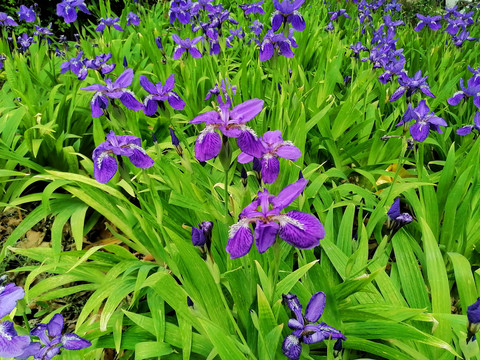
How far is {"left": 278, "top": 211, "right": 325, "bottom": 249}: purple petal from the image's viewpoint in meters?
0.87

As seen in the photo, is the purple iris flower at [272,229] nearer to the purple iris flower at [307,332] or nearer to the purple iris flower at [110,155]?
the purple iris flower at [307,332]

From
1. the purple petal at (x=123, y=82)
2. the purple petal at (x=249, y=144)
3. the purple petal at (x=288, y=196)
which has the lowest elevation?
the purple petal at (x=288, y=196)

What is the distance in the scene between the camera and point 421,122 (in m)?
1.71

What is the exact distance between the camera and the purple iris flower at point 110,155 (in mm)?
1274

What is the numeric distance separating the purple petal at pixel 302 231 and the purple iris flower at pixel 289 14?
1.53 m

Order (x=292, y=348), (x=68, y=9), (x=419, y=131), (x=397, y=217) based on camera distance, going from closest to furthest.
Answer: (x=292, y=348) → (x=397, y=217) → (x=419, y=131) → (x=68, y=9)

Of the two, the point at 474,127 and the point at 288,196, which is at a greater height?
the point at 288,196

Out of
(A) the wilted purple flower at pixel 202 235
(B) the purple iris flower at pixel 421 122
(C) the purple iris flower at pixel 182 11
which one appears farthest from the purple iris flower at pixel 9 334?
(C) the purple iris flower at pixel 182 11

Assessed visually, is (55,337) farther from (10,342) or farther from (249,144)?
(249,144)

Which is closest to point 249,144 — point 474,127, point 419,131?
point 419,131

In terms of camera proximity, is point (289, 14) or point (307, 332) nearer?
point (307, 332)

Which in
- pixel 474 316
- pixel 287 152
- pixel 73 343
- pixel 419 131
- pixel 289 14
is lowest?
pixel 73 343

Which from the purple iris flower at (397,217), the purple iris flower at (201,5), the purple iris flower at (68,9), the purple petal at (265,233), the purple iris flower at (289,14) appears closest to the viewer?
the purple petal at (265,233)

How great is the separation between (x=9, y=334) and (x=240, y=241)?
0.55m
